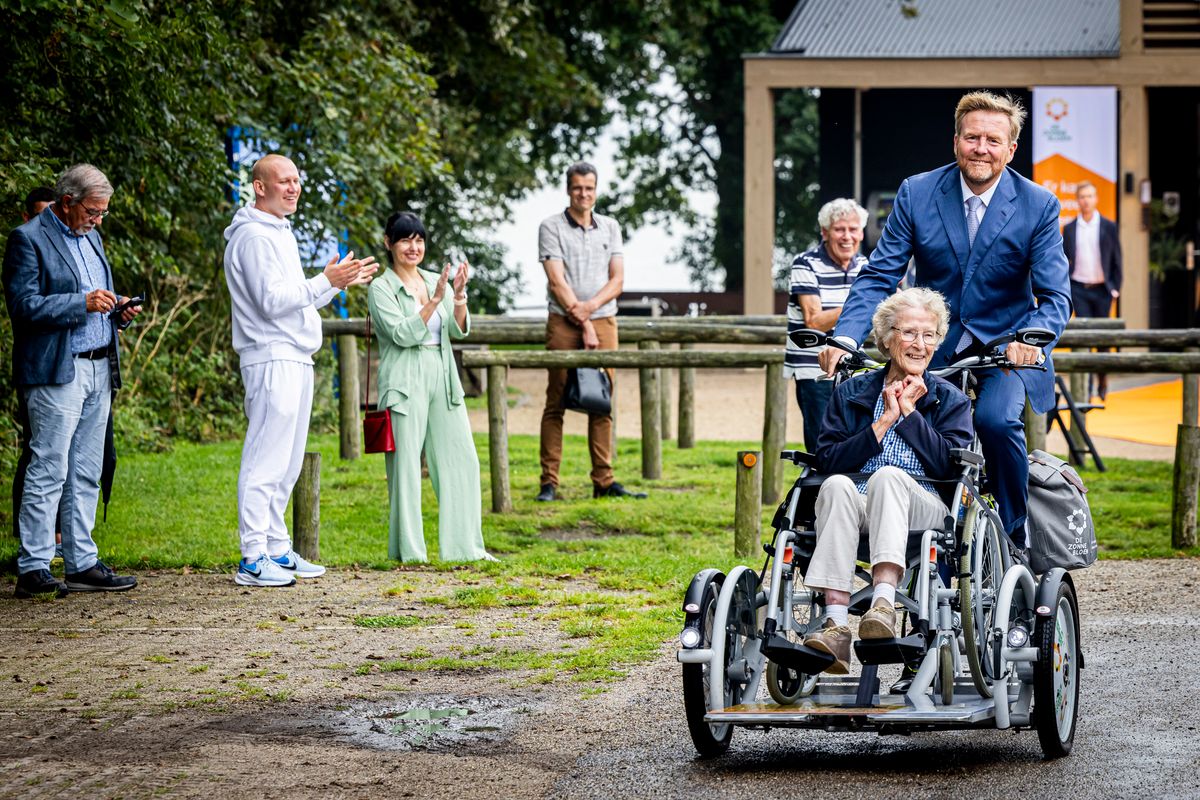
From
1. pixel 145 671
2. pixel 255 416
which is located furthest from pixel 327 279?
pixel 145 671

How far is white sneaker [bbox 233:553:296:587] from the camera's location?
907 cm

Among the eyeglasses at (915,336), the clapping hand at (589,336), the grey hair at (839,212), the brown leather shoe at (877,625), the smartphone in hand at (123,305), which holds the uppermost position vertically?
the grey hair at (839,212)

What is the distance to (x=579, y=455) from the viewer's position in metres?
14.7

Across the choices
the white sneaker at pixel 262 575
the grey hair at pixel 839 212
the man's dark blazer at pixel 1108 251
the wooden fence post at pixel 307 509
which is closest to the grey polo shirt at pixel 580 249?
the grey hair at pixel 839 212

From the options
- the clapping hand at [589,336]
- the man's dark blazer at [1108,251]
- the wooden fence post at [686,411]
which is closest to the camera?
the clapping hand at [589,336]

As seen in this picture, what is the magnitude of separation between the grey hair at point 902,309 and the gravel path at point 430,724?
1373 millimetres

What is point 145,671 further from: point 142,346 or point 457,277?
point 142,346

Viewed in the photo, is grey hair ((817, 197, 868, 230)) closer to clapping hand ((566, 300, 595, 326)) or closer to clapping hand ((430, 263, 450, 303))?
clapping hand ((430, 263, 450, 303))

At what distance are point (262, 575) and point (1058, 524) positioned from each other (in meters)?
4.29

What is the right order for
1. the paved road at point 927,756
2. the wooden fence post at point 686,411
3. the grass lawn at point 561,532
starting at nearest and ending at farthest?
the paved road at point 927,756, the grass lawn at point 561,532, the wooden fence post at point 686,411

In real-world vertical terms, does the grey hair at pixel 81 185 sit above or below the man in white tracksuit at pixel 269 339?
above

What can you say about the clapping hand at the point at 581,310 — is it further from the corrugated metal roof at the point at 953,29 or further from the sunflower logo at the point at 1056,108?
the sunflower logo at the point at 1056,108

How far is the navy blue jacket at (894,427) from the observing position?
584 cm

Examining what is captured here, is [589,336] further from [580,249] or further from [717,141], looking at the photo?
[717,141]
